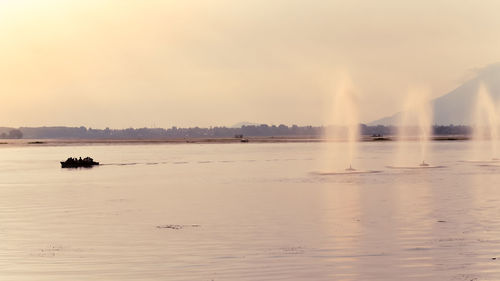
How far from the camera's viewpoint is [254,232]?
28.5 metres

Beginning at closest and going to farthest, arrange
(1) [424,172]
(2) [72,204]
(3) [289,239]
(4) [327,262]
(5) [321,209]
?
(4) [327,262], (3) [289,239], (5) [321,209], (2) [72,204], (1) [424,172]

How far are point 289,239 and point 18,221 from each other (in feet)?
45.2

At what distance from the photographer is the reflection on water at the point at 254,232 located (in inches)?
821

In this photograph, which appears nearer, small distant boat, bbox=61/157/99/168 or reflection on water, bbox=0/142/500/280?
reflection on water, bbox=0/142/500/280

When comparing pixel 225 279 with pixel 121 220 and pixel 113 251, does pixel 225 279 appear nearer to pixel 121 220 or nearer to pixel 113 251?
pixel 113 251

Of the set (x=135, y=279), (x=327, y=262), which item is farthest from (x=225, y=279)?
(x=327, y=262)

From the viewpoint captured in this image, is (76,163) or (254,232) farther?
(76,163)

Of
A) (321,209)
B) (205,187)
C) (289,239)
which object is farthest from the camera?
(205,187)

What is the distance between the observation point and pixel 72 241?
27.0m

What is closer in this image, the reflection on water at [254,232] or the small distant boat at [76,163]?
the reflection on water at [254,232]

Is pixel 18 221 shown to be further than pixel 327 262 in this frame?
Yes

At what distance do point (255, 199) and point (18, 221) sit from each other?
14.3 metres

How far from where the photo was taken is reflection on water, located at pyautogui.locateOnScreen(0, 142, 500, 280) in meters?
20.8

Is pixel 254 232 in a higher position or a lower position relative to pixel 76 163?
lower
